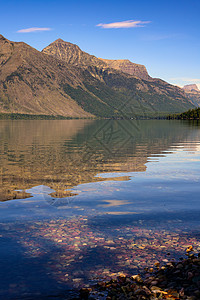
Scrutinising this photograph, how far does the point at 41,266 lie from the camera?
554 inches

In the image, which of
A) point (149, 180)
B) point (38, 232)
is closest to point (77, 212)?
point (38, 232)

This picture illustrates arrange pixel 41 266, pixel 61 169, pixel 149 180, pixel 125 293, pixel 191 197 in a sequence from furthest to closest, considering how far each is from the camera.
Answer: pixel 61 169 → pixel 149 180 → pixel 191 197 → pixel 41 266 → pixel 125 293

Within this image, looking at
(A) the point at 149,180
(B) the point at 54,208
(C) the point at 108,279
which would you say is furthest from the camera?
(A) the point at 149,180

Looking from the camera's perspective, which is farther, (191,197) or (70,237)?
(191,197)

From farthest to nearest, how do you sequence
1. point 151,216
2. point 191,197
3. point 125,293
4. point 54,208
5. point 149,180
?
1. point 149,180
2. point 191,197
3. point 54,208
4. point 151,216
5. point 125,293

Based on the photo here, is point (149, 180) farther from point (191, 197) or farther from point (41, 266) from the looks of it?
point (41, 266)

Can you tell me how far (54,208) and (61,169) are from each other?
17.8 metres

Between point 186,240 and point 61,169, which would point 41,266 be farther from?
point 61,169

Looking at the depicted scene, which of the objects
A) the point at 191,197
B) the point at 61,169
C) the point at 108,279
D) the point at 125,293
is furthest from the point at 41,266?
the point at 61,169

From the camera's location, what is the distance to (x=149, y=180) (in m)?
34.4

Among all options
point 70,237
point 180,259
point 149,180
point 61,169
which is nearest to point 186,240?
point 180,259

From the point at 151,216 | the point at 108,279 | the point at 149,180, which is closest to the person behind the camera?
the point at 108,279

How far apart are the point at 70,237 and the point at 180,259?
5854mm

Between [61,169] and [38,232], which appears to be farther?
[61,169]
